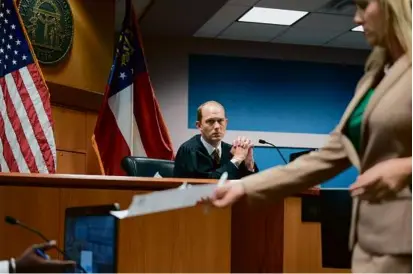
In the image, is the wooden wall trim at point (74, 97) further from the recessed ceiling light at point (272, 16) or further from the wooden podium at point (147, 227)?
the wooden podium at point (147, 227)

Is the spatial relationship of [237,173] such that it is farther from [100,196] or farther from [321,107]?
[321,107]

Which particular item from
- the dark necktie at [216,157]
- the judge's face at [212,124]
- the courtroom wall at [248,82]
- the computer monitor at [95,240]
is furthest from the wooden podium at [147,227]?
the courtroom wall at [248,82]

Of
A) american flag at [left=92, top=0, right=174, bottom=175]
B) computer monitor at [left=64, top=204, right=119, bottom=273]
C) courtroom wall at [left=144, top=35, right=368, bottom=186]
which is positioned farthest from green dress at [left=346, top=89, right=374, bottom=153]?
courtroom wall at [left=144, top=35, right=368, bottom=186]

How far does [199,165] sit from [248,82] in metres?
4.18

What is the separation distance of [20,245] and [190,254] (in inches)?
25.4

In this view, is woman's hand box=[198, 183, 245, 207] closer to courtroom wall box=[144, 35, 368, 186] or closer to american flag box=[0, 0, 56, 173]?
american flag box=[0, 0, 56, 173]

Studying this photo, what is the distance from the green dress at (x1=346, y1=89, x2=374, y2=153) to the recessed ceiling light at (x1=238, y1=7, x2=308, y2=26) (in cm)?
509

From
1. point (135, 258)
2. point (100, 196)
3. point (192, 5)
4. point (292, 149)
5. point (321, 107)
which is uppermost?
point (192, 5)

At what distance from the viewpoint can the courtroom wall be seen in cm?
765

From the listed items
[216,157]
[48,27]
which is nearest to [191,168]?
[216,157]

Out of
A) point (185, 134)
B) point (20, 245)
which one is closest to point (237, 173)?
point (20, 245)

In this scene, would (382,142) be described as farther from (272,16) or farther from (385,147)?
(272,16)

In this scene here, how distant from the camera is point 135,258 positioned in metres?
2.45

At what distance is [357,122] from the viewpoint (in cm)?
137
